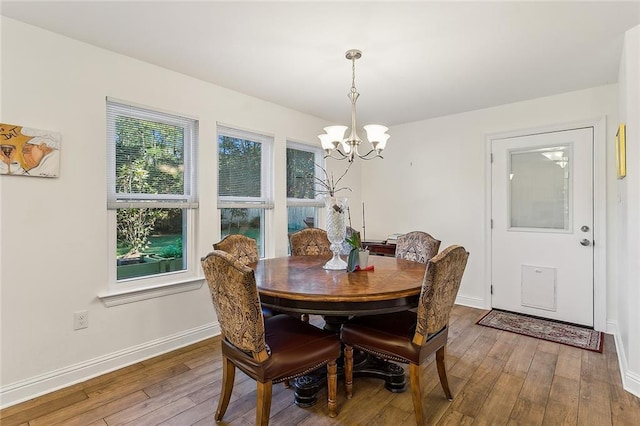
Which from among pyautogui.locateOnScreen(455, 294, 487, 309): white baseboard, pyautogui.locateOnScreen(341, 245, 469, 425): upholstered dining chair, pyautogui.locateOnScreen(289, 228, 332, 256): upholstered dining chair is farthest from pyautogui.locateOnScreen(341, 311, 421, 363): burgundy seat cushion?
pyautogui.locateOnScreen(455, 294, 487, 309): white baseboard

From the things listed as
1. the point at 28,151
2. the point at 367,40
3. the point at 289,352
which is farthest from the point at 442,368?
the point at 28,151

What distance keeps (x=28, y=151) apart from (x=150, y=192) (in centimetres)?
81

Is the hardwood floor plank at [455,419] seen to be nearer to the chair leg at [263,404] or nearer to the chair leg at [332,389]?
the chair leg at [332,389]

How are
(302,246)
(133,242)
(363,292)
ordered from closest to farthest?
(363,292)
(133,242)
(302,246)

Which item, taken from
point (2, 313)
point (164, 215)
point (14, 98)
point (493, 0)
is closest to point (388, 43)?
point (493, 0)

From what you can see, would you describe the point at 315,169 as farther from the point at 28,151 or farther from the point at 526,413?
the point at 526,413

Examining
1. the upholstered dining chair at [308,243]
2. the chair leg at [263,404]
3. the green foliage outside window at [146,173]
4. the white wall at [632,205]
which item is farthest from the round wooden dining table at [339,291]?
the white wall at [632,205]

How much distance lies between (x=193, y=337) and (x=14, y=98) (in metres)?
2.19

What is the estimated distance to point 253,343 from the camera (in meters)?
1.56

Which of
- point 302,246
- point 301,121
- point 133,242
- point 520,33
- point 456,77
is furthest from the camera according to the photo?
point 301,121

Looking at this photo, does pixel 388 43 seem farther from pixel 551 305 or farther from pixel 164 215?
pixel 551 305

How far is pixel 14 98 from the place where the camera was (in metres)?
2.03

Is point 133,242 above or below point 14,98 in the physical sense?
below

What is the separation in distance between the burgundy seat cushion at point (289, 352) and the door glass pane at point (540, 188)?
9.57ft
